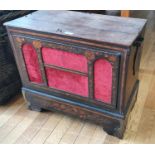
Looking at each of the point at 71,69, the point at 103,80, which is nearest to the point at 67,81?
the point at 71,69

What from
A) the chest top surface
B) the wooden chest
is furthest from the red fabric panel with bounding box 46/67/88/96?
the chest top surface

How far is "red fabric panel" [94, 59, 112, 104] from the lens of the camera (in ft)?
3.70

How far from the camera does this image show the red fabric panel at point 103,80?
1.13 meters

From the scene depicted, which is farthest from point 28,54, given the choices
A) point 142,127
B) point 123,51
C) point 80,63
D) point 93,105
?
point 142,127

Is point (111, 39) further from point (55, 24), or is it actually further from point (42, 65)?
point (42, 65)

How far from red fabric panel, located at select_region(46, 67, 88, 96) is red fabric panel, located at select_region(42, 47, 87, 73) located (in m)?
0.06

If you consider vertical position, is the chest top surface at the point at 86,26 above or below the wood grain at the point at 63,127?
above

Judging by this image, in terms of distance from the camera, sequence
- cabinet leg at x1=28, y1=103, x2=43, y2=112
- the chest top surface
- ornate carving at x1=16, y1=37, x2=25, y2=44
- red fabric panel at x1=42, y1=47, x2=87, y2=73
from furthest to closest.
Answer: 1. cabinet leg at x1=28, y1=103, x2=43, y2=112
2. ornate carving at x1=16, y1=37, x2=25, y2=44
3. red fabric panel at x1=42, y1=47, x2=87, y2=73
4. the chest top surface

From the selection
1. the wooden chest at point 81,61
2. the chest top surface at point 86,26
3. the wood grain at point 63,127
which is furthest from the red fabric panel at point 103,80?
the wood grain at point 63,127

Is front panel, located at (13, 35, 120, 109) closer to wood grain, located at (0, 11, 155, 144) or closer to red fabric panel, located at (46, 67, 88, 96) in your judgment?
red fabric panel, located at (46, 67, 88, 96)

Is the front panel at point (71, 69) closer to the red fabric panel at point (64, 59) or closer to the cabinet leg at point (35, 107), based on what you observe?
the red fabric panel at point (64, 59)

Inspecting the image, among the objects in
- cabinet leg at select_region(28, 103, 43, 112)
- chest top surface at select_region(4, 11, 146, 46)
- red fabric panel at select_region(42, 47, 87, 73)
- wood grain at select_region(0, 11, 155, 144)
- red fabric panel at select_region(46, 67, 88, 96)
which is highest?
chest top surface at select_region(4, 11, 146, 46)
